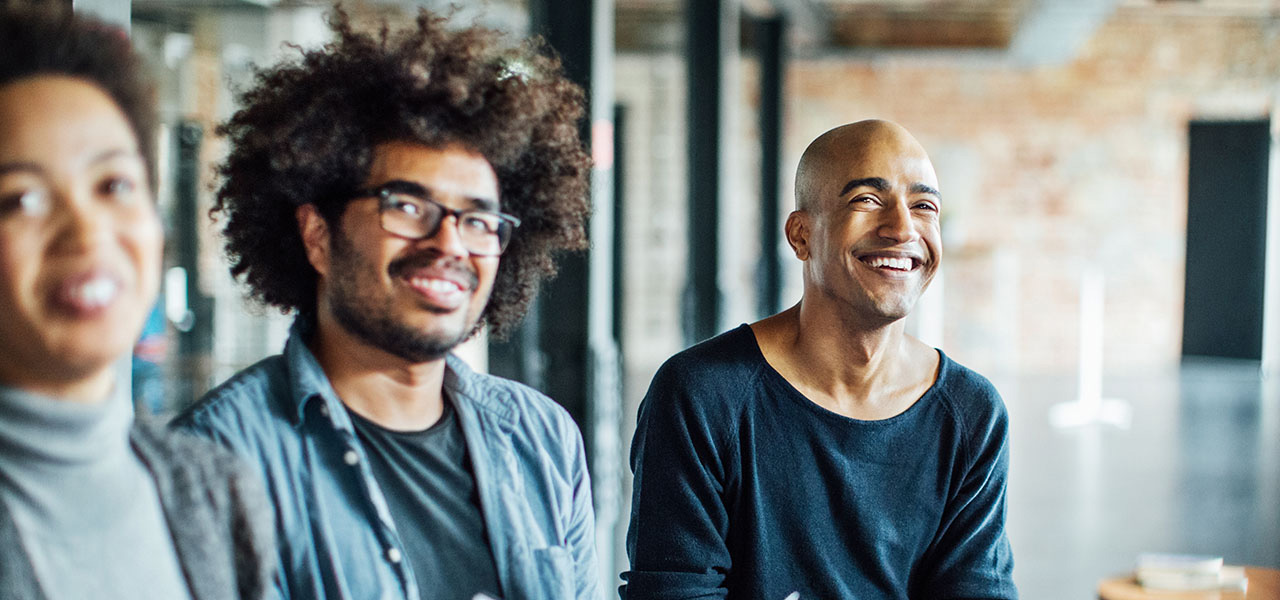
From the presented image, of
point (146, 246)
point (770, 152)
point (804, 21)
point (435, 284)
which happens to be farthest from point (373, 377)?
point (804, 21)

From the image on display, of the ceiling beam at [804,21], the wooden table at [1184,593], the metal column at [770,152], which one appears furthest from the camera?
the metal column at [770,152]

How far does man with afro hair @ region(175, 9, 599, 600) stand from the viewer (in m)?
1.25

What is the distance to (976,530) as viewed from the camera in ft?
5.49

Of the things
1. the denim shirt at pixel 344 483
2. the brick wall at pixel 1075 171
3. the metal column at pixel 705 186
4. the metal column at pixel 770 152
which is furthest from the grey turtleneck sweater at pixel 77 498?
the brick wall at pixel 1075 171

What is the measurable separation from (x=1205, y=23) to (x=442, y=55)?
→ 10.2 meters

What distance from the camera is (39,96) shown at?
2.82ft

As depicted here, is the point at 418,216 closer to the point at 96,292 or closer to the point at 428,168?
the point at 428,168

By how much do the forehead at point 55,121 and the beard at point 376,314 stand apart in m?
0.40

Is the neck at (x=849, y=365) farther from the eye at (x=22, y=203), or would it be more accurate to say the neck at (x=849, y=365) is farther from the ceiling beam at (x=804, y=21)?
the ceiling beam at (x=804, y=21)

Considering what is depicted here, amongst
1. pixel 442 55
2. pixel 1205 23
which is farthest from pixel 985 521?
pixel 1205 23

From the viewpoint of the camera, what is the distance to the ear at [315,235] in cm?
131

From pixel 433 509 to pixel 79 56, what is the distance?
634mm

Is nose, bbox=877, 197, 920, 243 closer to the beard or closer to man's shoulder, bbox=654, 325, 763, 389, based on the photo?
man's shoulder, bbox=654, 325, 763, 389

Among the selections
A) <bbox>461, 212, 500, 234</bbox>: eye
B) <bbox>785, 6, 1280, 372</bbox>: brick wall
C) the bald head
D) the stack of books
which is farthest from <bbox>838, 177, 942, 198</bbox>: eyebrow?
<bbox>785, 6, 1280, 372</bbox>: brick wall
